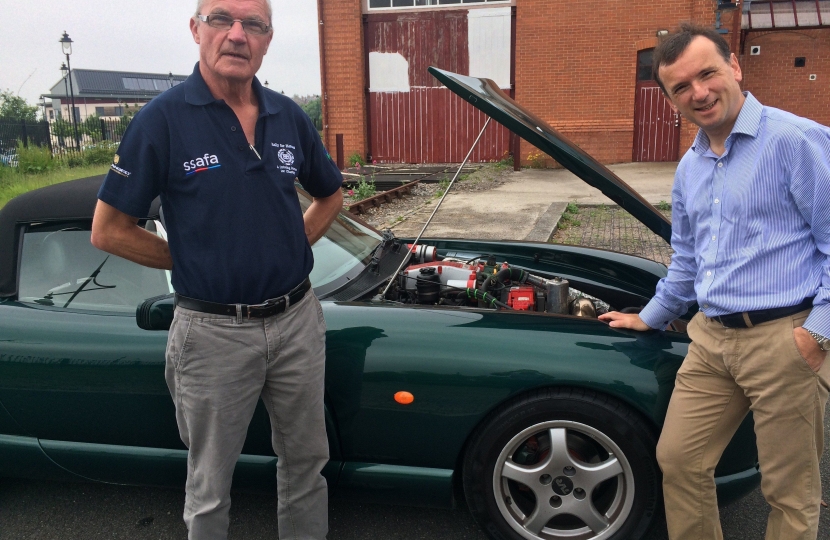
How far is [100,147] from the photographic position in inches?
768

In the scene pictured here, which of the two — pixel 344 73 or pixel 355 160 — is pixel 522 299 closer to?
pixel 355 160

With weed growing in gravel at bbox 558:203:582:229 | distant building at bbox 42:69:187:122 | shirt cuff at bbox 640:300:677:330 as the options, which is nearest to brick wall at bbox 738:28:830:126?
weed growing in gravel at bbox 558:203:582:229

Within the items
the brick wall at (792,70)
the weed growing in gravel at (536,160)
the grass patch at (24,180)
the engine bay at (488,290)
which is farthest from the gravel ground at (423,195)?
the brick wall at (792,70)

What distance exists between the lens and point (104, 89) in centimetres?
7000

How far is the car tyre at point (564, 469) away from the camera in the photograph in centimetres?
226

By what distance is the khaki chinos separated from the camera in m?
1.90

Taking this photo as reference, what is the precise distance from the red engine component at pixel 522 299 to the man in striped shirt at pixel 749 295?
844 mm

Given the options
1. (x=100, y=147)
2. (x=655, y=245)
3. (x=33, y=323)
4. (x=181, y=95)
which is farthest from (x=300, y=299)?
(x=100, y=147)

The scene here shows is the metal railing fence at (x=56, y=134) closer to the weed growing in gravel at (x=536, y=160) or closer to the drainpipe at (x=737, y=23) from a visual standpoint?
the weed growing in gravel at (x=536, y=160)

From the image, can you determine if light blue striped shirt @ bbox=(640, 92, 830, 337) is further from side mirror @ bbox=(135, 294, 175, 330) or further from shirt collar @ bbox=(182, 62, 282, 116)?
side mirror @ bbox=(135, 294, 175, 330)

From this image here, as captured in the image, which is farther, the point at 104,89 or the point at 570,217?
the point at 104,89

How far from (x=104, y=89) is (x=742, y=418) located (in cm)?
7812

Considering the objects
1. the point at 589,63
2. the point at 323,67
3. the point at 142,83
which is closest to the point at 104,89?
the point at 142,83

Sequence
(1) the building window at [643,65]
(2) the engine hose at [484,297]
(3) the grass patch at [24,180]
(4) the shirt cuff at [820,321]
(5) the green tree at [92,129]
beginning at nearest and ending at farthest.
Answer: (4) the shirt cuff at [820,321], (2) the engine hose at [484,297], (3) the grass patch at [24,180], (1) the building window at [643,65], (5) the green tree at [92,129]
